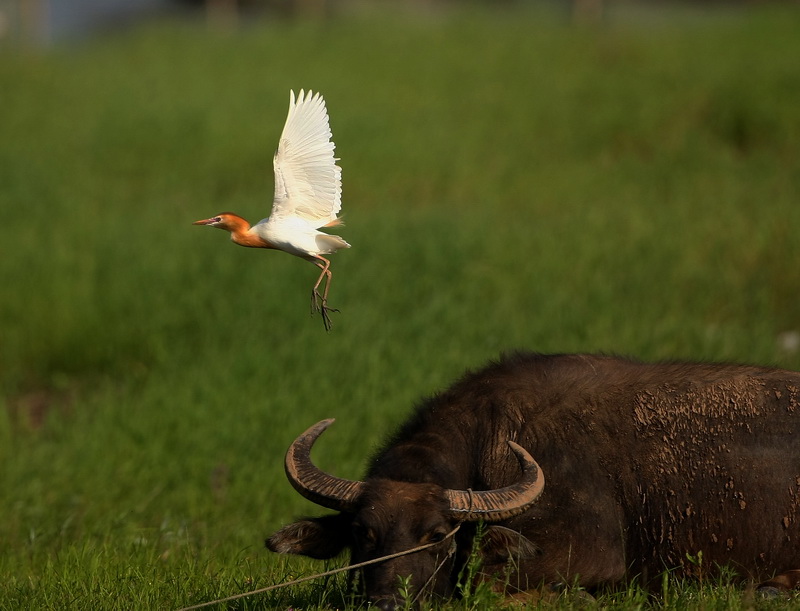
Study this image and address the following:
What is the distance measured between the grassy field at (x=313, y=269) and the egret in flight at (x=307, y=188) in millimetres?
1933

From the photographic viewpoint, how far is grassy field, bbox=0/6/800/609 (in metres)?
6.85

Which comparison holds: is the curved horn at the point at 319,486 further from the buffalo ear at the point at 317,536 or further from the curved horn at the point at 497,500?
the curved horn at the point at 497,500

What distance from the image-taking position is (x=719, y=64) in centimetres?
1583

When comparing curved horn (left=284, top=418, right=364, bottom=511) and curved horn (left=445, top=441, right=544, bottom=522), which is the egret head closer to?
curved horn (left=284, top=418, right=364, bottom=511)

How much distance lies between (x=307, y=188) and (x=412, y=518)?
5.49 feet

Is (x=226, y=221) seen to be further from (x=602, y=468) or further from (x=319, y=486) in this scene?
(x=602, y=468)

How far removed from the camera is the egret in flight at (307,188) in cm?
269

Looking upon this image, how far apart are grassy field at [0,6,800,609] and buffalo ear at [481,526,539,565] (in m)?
0.24

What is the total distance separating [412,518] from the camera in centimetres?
411

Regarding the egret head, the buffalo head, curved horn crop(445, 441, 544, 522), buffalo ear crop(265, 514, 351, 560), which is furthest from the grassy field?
the egret head

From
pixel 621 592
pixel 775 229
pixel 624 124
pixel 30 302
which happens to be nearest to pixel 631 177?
pixel 624 124

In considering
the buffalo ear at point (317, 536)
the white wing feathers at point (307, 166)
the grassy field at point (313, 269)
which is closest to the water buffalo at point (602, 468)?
the buffalo ear at point (317, 536)

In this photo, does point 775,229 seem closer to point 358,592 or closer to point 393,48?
point 358,592

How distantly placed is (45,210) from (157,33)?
1067 cm
